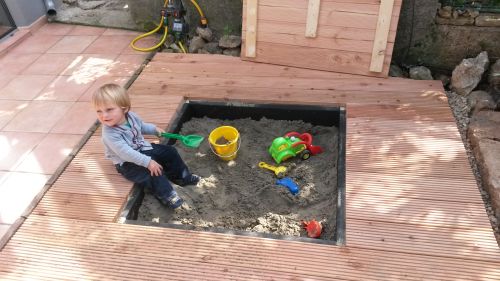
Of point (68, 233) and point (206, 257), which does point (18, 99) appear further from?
point (206, 257)

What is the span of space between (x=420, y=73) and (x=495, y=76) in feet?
2.16

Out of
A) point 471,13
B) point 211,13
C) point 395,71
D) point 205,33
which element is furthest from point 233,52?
point 471,13

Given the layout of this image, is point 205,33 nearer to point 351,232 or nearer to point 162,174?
point 162,174

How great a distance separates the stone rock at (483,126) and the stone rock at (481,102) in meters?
0.08

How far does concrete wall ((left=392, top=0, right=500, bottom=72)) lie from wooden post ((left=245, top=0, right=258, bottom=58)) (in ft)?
4.87

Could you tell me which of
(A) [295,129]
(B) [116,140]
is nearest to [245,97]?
(A) [295,129]

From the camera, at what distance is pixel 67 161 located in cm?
309

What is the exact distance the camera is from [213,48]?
461 cm

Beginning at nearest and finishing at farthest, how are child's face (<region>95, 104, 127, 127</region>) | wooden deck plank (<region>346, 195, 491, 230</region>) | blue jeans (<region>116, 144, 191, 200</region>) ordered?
wooden deck plank (<region>346, 195, 491, 230</region>) < child's face (<region>95, 104, 127, 127</region>) < blue jeans (<region>116, 144, 191, 200</region>)

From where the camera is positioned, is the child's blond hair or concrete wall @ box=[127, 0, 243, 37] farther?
concrete wall @ box=[127, 0, 243, 37]

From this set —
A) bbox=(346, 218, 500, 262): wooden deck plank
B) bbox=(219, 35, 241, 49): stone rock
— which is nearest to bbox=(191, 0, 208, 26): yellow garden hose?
bbox=(219, 35, 241, 49): stone rock

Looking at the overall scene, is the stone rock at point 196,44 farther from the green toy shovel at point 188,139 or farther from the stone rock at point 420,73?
the stone rock at point 420,73

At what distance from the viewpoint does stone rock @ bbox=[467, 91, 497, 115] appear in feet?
11.6

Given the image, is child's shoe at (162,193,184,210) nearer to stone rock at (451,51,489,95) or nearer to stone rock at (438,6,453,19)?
stone rock at (451,51,489,95)
